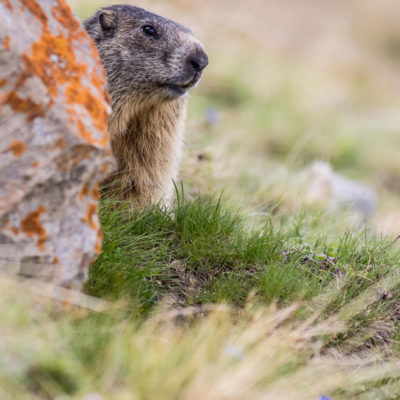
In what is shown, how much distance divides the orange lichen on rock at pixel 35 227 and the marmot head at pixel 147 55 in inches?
76.7

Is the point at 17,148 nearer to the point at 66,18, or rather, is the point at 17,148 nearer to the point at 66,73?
the point at 66,73

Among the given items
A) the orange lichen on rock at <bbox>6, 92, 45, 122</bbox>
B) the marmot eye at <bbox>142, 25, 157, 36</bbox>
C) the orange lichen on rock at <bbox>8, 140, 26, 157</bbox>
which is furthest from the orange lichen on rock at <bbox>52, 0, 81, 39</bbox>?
the marmot eye at <bbox>142, 25, 157, 36</bbox>

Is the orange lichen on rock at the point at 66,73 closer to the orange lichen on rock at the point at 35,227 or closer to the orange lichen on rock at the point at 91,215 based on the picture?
the orange lichen on rock at the point at 91,215

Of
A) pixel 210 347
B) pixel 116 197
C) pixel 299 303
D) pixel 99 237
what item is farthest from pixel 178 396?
pixel 116 197

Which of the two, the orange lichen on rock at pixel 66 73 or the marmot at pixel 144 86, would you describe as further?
the marmot at pixel 144 86

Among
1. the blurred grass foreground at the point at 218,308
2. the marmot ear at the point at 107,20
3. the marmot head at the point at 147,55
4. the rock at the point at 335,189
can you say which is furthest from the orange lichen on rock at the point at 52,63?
the rock at the point at 335,189

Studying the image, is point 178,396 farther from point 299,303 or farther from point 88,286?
point 299,303

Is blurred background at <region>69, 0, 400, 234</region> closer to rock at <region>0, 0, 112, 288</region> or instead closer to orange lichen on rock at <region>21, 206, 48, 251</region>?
rock at <region>0, 0, 112, 288</region>

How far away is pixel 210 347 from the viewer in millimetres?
2602

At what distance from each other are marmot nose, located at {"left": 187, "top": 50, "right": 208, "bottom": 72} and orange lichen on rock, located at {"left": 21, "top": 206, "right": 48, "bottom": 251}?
2.05 meters

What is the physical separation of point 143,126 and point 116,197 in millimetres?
783

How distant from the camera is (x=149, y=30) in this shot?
4.49 metres

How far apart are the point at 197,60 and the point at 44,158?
6.46ft

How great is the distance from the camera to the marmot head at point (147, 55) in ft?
14.1
